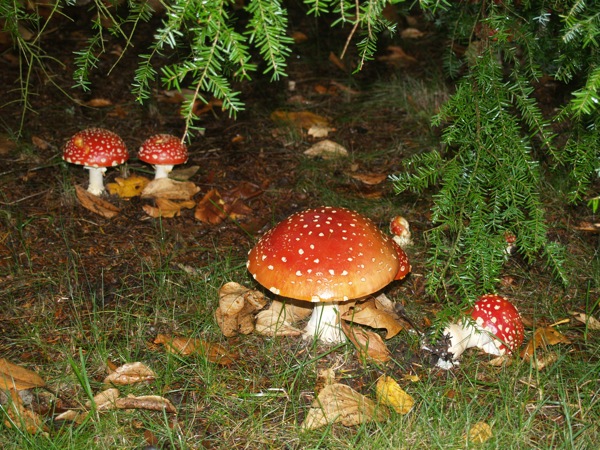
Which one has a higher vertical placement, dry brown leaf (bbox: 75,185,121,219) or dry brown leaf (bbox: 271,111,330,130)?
dry brown leaf (bbox: 271,111,330,130)

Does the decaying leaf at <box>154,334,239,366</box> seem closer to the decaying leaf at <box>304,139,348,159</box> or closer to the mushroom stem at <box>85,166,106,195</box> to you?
the mushroom stem at <box>85,166,106,195</box>

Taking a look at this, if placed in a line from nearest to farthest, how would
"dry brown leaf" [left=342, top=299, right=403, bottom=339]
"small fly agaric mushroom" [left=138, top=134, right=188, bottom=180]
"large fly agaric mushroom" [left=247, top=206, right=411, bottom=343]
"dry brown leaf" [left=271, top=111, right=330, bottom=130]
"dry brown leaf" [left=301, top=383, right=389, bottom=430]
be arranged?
"dry brown leaf" [left=301, top=383, right=389, bottom=430] < "large fly agaric mushroom" [left=247, top=206, right=411, bottom=343] < "dry brown leaf" [left=342, top=299, right=403, bottom=339] < "small fly agaric mushroom" [left=138, top=134, right=188, bottom=180] < "dry brown leaf" [left=271, top=111, right=330, bottom=130]

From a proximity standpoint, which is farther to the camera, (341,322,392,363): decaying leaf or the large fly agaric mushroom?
(341,322,392,363): decaying leaf

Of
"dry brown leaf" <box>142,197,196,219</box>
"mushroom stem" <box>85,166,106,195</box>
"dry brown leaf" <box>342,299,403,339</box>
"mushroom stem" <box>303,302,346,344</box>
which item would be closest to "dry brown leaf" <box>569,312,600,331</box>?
"dry brown leaf" <box>342,299,403,339</box>

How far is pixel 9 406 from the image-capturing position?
248cm

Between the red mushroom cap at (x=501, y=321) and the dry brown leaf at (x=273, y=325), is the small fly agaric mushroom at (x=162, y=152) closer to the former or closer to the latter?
the dry brown leaf at (x=273, y=325)

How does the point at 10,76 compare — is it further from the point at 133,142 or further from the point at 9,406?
the point at 9,406

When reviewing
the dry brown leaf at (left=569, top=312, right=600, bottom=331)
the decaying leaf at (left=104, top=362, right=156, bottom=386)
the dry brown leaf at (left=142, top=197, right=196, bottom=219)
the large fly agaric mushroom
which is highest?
the large fly agaric mushroom

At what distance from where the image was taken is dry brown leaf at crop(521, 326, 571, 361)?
2.88 metres

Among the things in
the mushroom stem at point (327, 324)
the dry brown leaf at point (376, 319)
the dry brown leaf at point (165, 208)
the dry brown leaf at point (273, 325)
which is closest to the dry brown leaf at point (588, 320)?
the dry brown leaf at point (376, 319)

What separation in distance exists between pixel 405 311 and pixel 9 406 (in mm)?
1895

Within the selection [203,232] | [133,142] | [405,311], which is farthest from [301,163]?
[405,311]

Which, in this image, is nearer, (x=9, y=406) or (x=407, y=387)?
(x=9, y=406)

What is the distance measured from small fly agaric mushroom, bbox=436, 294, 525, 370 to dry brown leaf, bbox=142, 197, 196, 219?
Result: 1.96 meters
